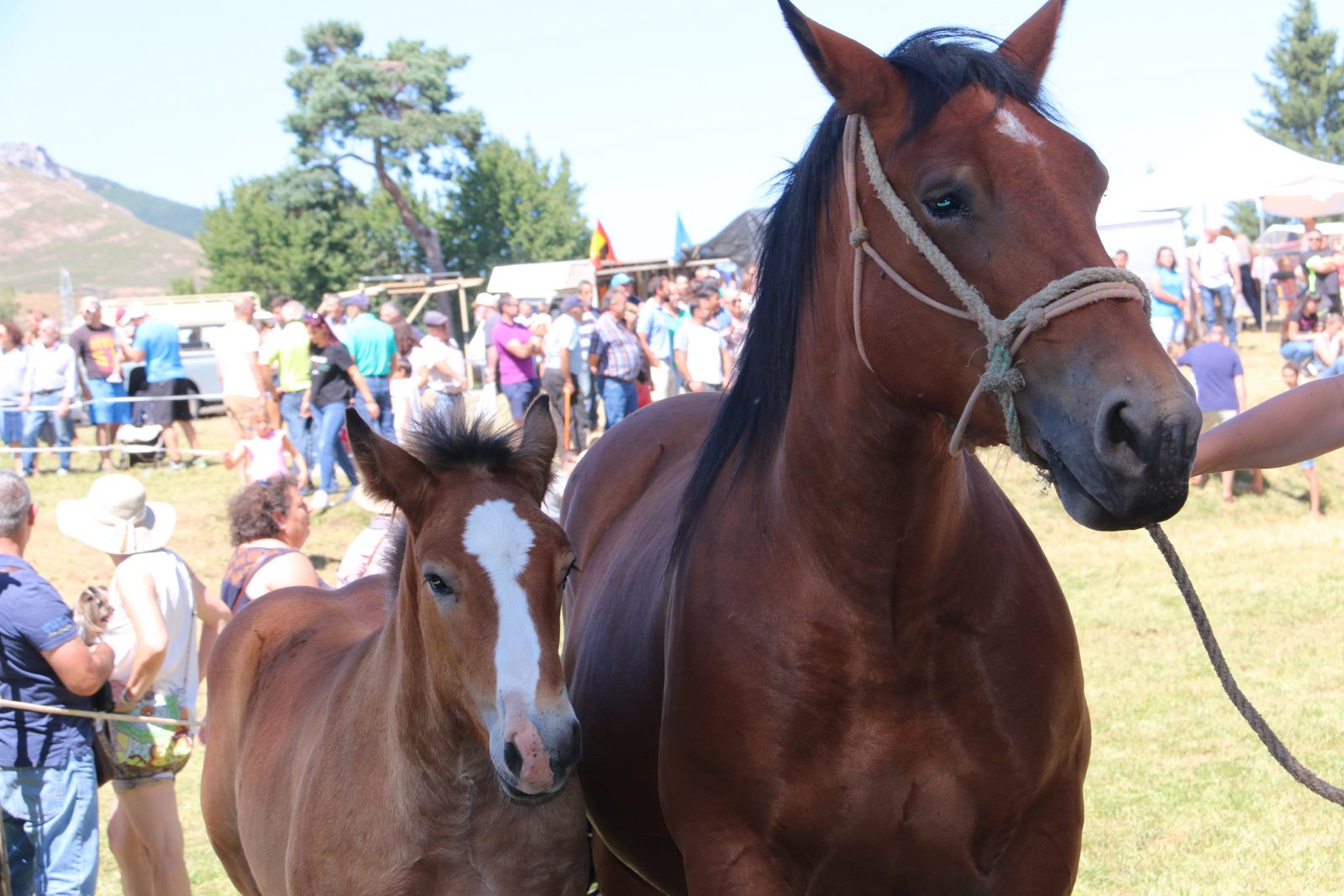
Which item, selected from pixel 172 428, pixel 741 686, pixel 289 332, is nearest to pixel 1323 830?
pixel 741 686

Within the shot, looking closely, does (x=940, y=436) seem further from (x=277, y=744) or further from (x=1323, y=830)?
(x=1323, y=830)

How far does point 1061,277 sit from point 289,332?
11303 millimetres

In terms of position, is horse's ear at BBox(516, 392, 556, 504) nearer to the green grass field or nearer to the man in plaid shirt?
the green grass field

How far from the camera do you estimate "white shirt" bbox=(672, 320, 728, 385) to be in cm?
1301

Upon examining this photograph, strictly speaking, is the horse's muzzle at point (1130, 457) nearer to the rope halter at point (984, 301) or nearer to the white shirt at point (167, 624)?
the rope halter at point (984, 301)

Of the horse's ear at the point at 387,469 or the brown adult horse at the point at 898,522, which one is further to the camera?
the horse's ear at the point at 387,469

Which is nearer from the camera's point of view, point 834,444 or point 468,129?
point 834,444

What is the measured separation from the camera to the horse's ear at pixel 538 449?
3.12 meters

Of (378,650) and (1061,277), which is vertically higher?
(1061,277)

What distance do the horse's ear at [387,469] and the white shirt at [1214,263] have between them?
718 inches

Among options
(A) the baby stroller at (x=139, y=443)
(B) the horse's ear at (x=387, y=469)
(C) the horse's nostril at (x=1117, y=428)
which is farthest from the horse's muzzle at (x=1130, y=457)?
(A) the baby stroller at (x=139, y=443)

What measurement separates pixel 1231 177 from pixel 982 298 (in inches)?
753

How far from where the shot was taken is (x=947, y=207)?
2043 mm

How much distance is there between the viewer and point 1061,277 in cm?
188
